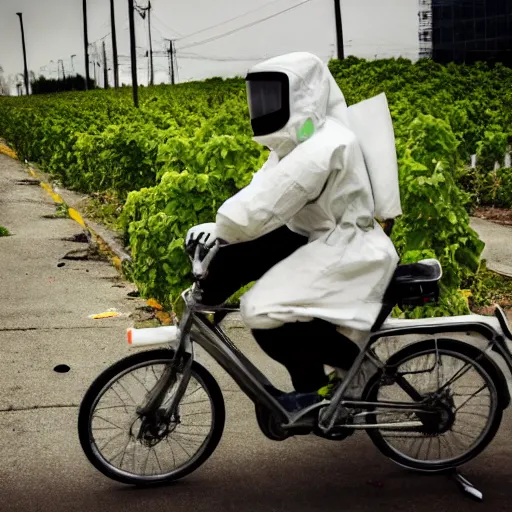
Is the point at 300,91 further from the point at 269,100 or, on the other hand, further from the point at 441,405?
the point at 441,405

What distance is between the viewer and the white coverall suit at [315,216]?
380 centimetres

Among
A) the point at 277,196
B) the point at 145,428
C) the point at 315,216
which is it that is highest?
the point at 277,196

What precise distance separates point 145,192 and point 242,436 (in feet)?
11.9

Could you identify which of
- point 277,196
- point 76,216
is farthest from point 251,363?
point 76,216

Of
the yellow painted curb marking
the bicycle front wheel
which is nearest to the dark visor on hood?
the bicycle front wheel

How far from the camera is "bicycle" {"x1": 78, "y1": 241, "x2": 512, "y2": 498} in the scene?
4102mm

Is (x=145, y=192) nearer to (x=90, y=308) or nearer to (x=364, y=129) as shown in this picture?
(x=90, y=308)

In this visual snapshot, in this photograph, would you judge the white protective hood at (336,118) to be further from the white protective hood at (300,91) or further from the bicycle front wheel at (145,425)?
the bicycle front wheel at (145,425)

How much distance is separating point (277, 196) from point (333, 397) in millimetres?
939

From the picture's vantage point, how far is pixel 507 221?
37.8 feet

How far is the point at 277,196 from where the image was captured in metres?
3.78

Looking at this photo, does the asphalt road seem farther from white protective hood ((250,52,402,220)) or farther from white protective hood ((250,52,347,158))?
white protective hood ((250,52,347,158))

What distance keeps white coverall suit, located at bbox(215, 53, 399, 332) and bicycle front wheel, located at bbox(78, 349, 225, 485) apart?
510mm

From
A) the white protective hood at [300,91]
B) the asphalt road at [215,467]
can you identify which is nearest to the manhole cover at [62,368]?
the asphalt road at [215,467]
